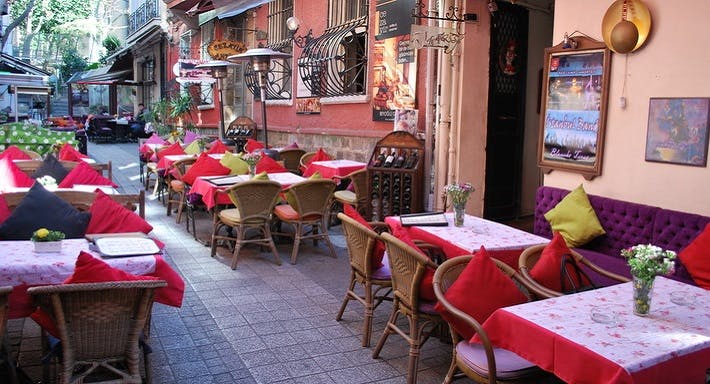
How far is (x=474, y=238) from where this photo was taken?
13.5 feet

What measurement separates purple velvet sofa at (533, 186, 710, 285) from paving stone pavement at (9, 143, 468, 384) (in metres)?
1.53

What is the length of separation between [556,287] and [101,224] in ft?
8.88

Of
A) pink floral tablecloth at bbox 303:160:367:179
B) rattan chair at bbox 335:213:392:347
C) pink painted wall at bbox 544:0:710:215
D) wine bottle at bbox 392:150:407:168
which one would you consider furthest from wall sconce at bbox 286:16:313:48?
rattan chair at bbox 335:213:392:347

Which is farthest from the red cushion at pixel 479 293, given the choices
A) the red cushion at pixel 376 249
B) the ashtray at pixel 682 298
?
the red cushion at pixel 376 249

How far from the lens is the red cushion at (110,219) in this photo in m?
3.70

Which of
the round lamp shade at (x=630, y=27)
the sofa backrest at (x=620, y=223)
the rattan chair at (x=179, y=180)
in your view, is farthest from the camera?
the rattan chair at (x=179, y=180)

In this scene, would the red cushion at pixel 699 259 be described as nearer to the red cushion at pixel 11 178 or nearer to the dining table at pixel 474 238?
the dining table at pixel 474 238

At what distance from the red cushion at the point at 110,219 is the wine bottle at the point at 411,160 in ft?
13.0

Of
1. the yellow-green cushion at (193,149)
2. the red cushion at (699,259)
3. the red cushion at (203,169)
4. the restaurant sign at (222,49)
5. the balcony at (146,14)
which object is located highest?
the balcony at (146,14)

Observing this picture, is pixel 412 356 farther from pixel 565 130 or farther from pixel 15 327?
pixel 565 130

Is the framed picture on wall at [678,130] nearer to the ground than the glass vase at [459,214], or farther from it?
farther from it

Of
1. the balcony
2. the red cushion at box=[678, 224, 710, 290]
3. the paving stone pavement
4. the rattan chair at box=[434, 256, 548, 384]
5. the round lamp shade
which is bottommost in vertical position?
the paving stone pavement

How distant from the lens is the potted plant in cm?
311

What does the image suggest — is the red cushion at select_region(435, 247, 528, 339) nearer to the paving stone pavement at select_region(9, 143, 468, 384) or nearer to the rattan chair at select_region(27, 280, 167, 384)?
the paving stone pavement at select_region(9, 143, 468, 384)
